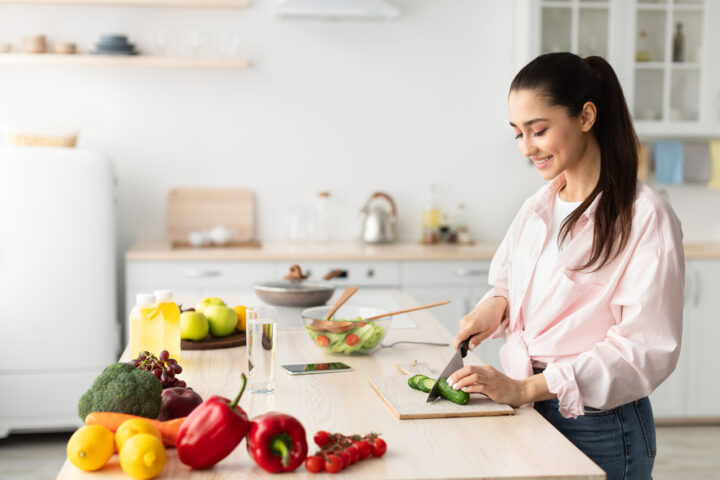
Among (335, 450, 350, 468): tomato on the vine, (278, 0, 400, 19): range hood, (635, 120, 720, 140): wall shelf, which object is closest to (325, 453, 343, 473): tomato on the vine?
Result: (335, 450, 350, 468): tomato on the vine

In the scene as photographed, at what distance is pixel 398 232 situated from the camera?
4332mm

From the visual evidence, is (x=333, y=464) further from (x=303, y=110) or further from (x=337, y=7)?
(x=303, y=110)

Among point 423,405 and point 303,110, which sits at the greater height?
point 303,110

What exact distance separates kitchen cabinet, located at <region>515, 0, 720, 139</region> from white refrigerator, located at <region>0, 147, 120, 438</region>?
236 centimetres

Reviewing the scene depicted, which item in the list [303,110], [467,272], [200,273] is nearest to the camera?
[200,273]

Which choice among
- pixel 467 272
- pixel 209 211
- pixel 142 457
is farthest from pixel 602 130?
pixel 209 211

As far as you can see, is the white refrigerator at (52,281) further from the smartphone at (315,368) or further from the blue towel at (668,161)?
the blue towel at (668,161)

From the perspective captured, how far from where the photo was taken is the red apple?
50.3 inches

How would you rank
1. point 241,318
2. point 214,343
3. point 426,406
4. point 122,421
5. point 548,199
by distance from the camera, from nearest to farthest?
point 122,421 < point 426,406 < point 548,199 < point 214,343 < point 241,318

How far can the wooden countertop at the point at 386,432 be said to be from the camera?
1.11 meters

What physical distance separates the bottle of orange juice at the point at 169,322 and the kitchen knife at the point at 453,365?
603mm

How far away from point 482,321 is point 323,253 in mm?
1978

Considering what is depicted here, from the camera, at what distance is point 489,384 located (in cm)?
139

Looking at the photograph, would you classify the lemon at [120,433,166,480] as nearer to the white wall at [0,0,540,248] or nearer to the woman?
the woman
